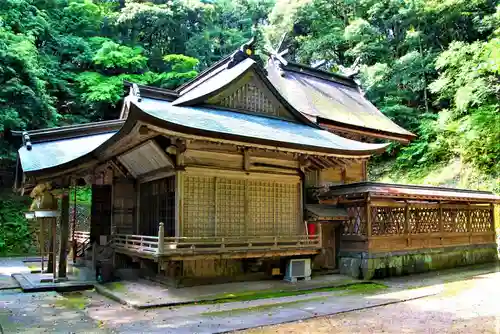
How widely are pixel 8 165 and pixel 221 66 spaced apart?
17602 millimetres

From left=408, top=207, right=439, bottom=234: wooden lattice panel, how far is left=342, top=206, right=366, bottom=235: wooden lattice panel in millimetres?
2352

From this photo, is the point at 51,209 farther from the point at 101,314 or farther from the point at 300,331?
the point at 300,331

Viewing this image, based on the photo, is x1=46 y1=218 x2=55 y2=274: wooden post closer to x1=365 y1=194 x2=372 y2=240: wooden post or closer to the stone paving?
the stone paving

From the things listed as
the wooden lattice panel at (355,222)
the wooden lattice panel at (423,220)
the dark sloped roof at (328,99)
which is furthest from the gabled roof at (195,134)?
the dark sloped roof at (328,99)

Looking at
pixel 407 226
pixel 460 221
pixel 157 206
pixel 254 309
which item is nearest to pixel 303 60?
pixel 460 221

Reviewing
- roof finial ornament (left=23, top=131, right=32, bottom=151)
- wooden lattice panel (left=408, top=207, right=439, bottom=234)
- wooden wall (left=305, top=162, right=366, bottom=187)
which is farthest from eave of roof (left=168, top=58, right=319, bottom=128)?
roof finial ornament (left=23, top=131, right=32, bottom=151)

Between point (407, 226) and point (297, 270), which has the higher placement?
point (407, 226)

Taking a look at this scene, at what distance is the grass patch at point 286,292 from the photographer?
34.5ft

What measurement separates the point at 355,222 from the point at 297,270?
2916 millimetres

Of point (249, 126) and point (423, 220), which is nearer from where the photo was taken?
point (249, 126)

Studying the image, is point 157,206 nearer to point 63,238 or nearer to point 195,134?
point 63,238

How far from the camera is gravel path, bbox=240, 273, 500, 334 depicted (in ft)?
24.8

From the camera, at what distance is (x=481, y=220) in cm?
1842

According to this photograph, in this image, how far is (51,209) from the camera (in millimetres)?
12719
